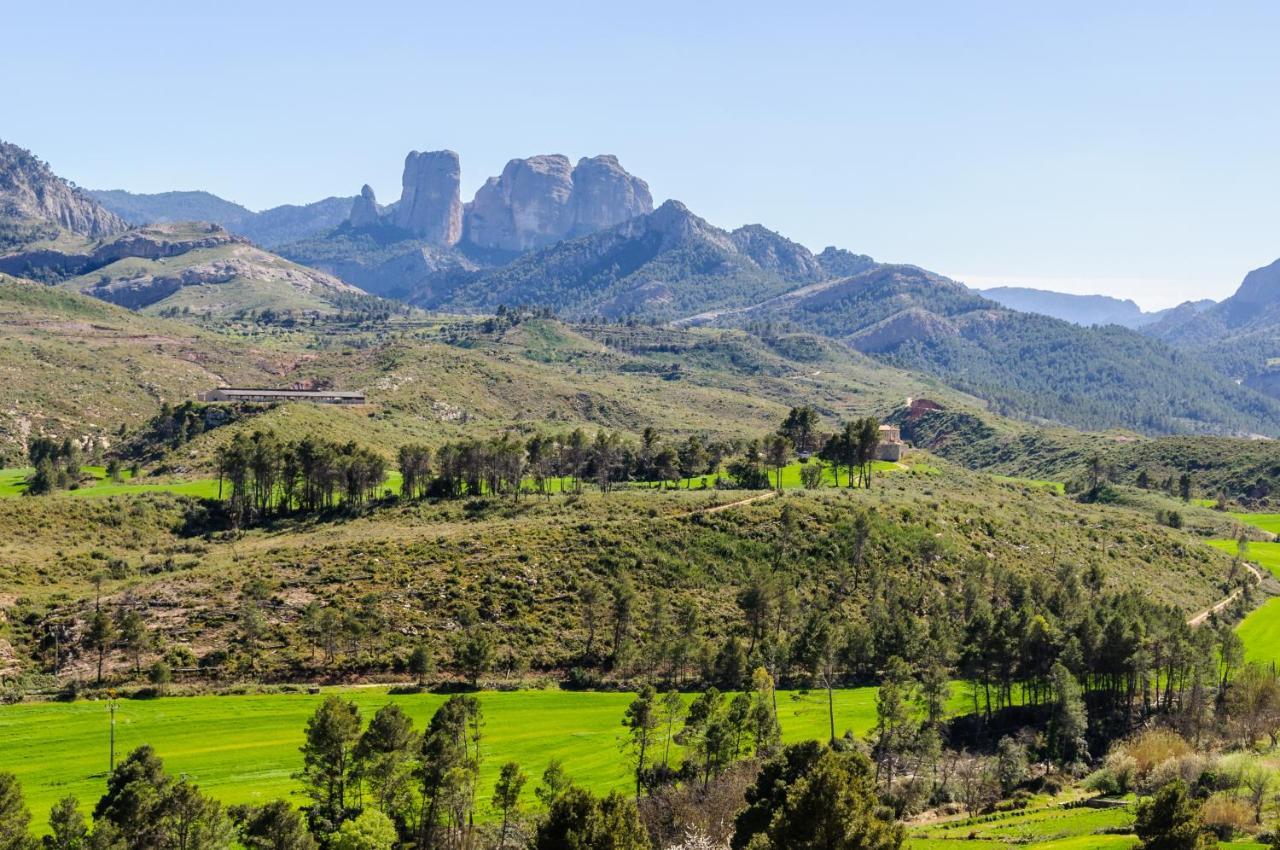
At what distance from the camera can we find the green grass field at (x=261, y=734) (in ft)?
172

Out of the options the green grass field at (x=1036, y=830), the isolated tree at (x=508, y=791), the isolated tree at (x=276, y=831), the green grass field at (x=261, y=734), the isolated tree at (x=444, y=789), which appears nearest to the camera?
the isolated tree at (x=276, y=831)

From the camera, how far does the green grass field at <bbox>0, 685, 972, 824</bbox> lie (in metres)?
52.6

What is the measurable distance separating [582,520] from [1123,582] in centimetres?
6684

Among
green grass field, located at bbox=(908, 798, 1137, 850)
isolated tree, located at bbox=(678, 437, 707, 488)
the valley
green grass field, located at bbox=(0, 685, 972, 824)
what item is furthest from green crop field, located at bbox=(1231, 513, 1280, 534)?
green grass field, located at bbox=(908, 798, 1137, 850)

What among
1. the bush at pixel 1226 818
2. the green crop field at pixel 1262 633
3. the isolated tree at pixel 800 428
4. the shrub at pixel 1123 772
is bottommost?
the shrub at pixel 1123 772

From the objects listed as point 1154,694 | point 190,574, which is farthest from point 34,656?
point 1154,694

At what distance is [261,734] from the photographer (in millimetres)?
60969

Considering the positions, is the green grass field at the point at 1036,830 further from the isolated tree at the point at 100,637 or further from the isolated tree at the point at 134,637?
the isolated tree at the point at 100,637

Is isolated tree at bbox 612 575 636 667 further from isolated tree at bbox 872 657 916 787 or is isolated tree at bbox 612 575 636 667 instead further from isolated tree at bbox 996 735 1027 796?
isolated tree at bbox 996 735 1027 796

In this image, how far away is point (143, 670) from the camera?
236 ft

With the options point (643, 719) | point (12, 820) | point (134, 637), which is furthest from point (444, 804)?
point (134, 637)

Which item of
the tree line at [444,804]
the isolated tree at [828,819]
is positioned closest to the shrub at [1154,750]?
the tree line at [444,804]

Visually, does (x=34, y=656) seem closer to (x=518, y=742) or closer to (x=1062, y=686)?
(x=518, y=742)

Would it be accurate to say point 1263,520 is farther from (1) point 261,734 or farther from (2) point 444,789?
(1) point 261,734
